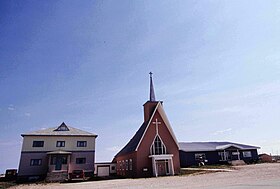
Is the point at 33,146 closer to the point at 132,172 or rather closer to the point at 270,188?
the point at 132,172

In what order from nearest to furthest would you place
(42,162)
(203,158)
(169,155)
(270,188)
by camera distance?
(270,188) → (169,155) → (42,162) → (203,158)

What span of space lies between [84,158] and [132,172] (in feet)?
28.4

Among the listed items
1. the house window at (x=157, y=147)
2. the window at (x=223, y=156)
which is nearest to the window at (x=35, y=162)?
the house window at (x=157, y=147)

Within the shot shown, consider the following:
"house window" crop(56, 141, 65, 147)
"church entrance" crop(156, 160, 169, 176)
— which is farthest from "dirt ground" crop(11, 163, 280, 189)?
"house window" crop(56, 141, 65, 147)

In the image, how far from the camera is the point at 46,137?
34.7m

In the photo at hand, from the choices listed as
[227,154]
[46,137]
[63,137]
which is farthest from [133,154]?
[227,154]

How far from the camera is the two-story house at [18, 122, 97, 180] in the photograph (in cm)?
3275

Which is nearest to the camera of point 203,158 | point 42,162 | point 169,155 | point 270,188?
point 270,188

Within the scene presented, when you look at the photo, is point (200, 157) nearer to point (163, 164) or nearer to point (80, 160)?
point (163, 164)

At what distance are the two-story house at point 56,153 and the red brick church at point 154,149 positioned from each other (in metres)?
6.59

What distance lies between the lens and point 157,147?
31.5m

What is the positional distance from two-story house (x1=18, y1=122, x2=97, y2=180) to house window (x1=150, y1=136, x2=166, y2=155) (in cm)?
1042

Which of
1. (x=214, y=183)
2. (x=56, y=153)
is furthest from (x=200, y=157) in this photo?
(x=214, y=183)

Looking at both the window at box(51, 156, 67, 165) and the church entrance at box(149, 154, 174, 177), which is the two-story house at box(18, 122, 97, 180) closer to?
the window at box(51, 156, 67, 165)
